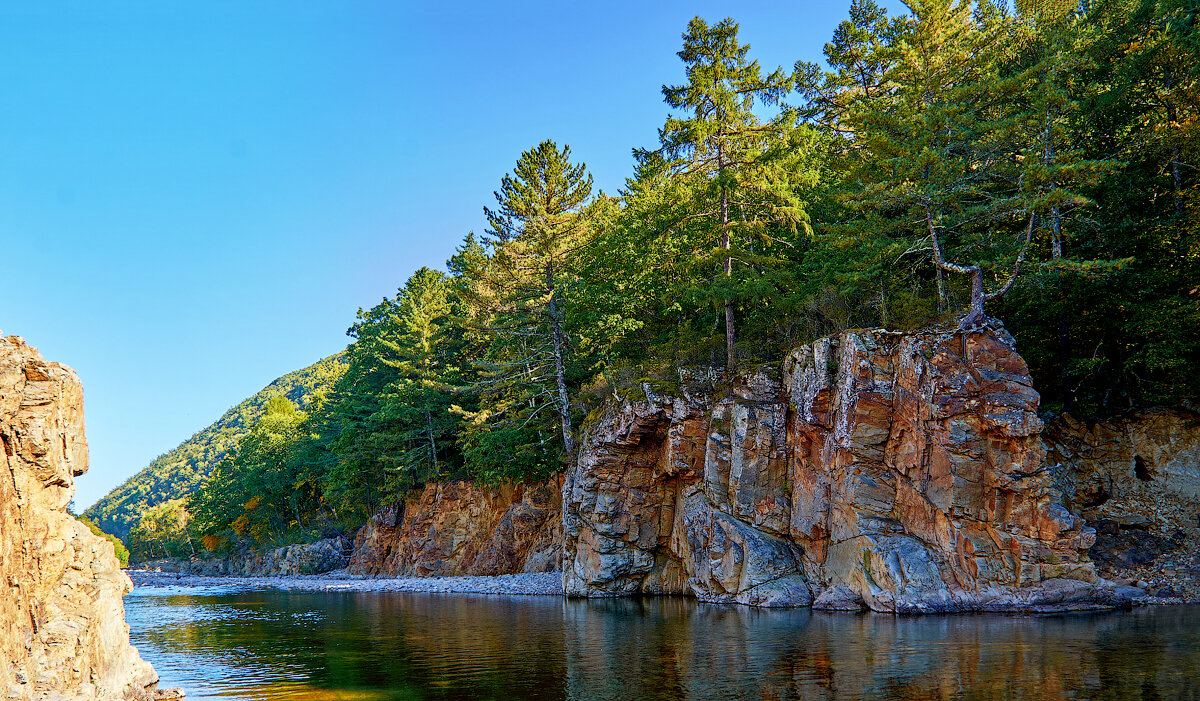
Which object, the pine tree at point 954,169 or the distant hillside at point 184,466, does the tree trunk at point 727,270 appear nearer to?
the pine tree at point 954,169

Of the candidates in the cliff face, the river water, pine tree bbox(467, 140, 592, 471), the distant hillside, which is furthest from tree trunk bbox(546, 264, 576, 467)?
the distant hillside

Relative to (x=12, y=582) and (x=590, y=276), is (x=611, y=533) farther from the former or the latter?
(x=12, y=582)

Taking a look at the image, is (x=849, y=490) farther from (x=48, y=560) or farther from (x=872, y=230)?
(x=48, y=560)

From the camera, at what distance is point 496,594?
3753 cm

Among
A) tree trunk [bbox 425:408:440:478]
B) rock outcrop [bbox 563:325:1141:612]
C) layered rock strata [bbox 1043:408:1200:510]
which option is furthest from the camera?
tree trunk [bbox 425:408:440:478]

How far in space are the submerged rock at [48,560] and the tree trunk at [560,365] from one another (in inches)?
1117

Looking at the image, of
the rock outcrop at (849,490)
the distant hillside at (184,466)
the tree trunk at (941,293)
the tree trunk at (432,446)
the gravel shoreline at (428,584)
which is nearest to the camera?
the rock outcrop at (849,490)

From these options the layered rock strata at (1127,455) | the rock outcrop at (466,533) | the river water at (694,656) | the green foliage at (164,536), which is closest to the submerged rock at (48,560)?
the river water at (694,656)

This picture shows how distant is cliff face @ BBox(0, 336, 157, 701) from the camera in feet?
37.3

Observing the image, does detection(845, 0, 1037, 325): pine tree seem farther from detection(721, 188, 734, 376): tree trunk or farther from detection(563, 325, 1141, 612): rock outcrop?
detection(721, 188, 734, 376): tree trunk

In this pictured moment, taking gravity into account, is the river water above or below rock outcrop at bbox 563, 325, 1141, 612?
below

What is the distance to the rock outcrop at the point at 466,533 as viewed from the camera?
4388cm

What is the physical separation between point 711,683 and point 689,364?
19.8 metres

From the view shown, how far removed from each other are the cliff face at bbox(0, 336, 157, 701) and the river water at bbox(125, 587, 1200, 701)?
3.61m
